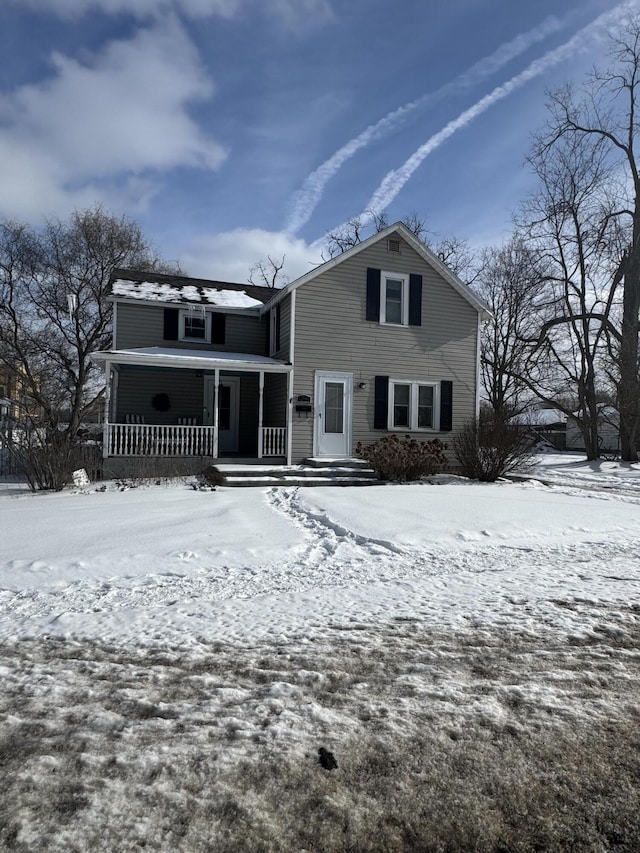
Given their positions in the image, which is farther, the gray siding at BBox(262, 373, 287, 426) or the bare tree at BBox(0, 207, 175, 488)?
the bare tree at BBox(0, 207, 175, 488)

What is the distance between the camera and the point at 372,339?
47.1ft

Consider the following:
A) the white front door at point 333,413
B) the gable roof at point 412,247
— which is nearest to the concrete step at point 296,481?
the white front door at point 333,413

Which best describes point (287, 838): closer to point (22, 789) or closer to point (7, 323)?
point (22, 789)

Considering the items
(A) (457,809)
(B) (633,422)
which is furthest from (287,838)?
(B) (633,422)

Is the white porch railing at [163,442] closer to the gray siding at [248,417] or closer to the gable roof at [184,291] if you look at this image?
the gray siding at [248,417]

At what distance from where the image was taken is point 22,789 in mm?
1872

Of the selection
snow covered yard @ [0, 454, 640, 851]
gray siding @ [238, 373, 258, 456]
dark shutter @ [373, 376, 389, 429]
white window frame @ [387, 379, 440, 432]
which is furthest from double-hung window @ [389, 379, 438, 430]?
snow covered yard @ [0, 454, 640, 851]

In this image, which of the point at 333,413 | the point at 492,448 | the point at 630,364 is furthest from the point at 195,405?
the point at 630,364

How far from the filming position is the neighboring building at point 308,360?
13.7m

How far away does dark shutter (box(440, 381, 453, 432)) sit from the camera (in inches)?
586

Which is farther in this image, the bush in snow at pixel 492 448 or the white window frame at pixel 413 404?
the white window frame at pixel 413 404

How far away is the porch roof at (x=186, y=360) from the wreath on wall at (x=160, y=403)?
1670 mm

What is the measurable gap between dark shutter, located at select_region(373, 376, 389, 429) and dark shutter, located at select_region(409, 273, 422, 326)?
1888mm

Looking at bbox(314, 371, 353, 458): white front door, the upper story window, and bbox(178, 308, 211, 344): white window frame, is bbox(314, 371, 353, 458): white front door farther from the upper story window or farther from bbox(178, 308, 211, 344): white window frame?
bbox(178, 308, 211, 344): white window frame
